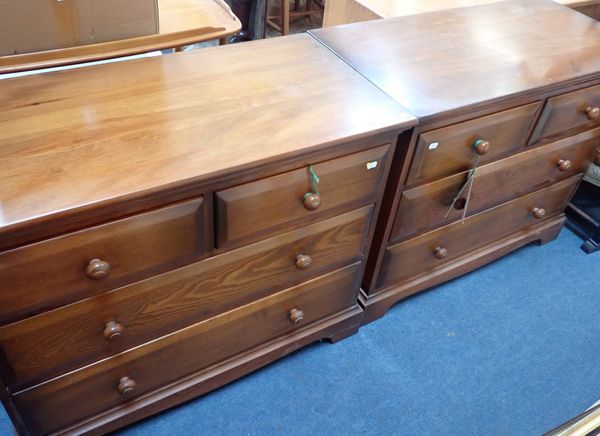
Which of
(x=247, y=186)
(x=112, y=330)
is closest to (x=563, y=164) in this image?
(x=247, y=186)

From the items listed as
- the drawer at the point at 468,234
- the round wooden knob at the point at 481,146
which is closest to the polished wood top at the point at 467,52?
the round wooden knob at the point at 481,146

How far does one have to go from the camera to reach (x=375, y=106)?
1110 millimetres

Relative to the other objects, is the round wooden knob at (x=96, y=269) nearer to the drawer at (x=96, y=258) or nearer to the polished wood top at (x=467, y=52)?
A: the drawer at (x=96, y=258)

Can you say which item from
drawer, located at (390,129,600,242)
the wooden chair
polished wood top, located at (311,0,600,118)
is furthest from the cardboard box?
the wooden chair

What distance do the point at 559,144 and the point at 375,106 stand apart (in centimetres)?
77

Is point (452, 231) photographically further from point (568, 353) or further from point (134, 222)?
point (134, 222)

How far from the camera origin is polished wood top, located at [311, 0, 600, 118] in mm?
1213

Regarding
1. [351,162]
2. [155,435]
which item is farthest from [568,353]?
[155,435]

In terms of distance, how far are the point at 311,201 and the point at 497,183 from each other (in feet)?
2.33

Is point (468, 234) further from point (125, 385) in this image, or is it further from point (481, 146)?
point (125, 385)

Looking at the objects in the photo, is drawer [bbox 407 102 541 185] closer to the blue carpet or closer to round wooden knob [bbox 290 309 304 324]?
round wooden knob [bbox 290 309 304 324]

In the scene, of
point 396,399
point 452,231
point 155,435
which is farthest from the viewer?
point 452,231

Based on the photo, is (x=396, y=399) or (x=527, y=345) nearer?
(x=396, y=399)

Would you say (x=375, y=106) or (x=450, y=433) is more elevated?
(x=375, y=106)
